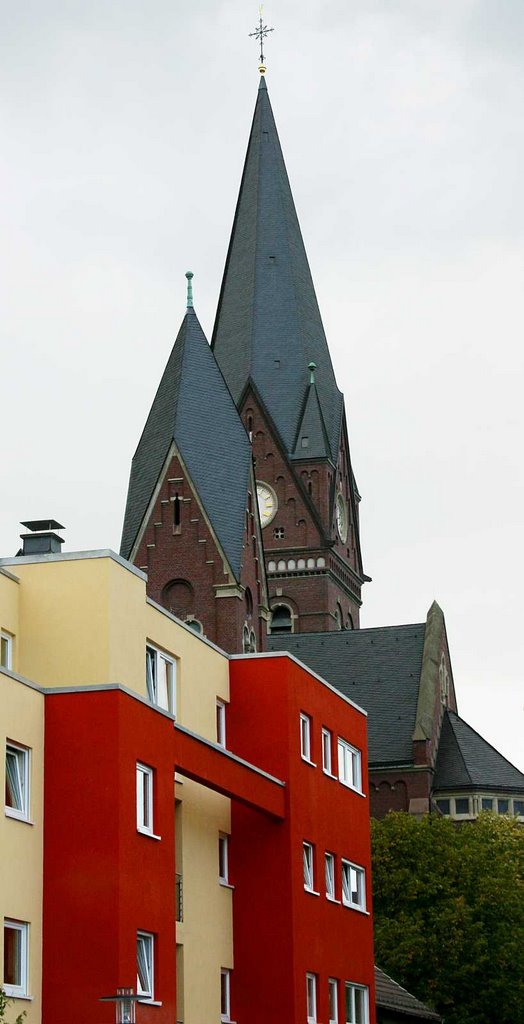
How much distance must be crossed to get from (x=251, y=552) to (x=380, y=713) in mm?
9508

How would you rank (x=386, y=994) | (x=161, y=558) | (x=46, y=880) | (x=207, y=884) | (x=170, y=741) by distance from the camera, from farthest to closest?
(x=161, y=558), (x=386, y=994), (x=207, y=884), (x=170, y=741), (x=46, y=880)

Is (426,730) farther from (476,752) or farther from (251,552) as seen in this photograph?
(251,552)

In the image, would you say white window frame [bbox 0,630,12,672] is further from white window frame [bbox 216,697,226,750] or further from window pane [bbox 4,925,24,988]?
white window frame [bbox 216,697,226,750]

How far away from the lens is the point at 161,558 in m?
67.5

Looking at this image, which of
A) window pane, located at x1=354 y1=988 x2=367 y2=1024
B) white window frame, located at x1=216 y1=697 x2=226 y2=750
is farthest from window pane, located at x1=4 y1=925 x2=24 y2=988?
window pane, located at x1=354 y1=988 x2=367 y2=1024

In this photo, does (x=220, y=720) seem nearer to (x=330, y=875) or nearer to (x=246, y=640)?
(x=330, y=875)

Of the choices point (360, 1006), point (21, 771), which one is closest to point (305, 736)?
point (360, 1006)

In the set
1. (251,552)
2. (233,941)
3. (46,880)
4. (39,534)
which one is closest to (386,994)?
(233,941)

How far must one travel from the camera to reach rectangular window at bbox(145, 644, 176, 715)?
101ft

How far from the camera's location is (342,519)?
8656cm

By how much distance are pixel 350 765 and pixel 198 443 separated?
31819 mm

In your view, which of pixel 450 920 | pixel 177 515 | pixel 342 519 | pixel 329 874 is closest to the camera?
pixel 329 874

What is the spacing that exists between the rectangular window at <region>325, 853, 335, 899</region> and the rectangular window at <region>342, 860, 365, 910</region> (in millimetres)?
553

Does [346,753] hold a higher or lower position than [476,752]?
lower
